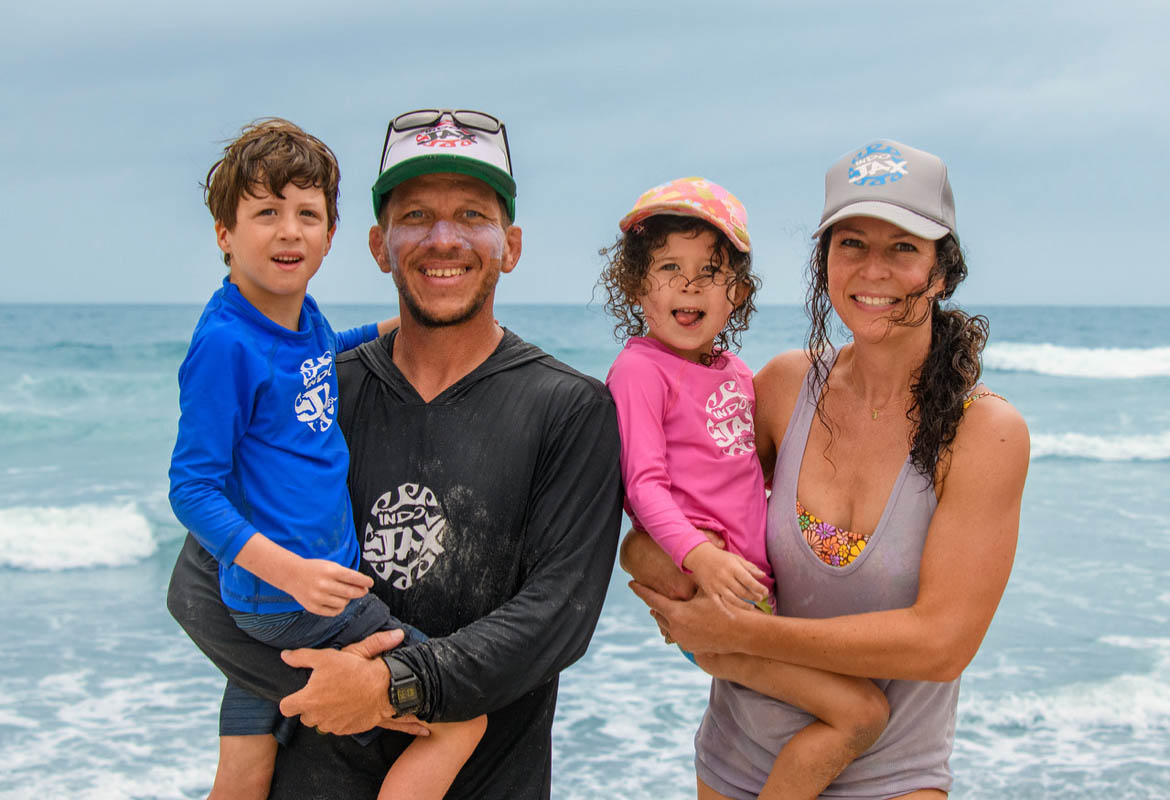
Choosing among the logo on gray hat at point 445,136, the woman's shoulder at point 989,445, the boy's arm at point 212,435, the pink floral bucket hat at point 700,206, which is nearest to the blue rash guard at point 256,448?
the boy's arm at point 212,435

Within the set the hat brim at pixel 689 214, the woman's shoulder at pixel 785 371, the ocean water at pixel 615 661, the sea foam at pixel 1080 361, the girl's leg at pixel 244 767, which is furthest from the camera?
the sea foam at pixel 1080 361

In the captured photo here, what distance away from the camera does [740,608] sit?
8.56ft

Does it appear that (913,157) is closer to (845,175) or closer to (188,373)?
(845,175)

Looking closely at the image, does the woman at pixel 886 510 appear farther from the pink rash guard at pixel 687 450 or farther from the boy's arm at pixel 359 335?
the boy's arm at pixel 359 335

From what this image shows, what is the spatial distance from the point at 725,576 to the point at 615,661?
5.23 meters

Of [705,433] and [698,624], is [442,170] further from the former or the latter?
[698,624]

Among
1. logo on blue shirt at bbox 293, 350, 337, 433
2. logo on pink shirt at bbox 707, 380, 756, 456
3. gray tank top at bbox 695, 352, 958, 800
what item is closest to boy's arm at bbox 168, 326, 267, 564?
logo on blue shirt at bbox 293, 350, 337, 433

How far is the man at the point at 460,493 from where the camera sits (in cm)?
251

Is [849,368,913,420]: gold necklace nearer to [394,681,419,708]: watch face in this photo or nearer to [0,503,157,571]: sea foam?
[394,681,419,708]: watch face

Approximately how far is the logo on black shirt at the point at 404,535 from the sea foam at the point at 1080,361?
2500 cm

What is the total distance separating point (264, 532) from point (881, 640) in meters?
1.52

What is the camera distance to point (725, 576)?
2566mm

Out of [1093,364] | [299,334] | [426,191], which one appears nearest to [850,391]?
[426,191]

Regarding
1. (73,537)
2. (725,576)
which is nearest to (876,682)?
(725,576)
